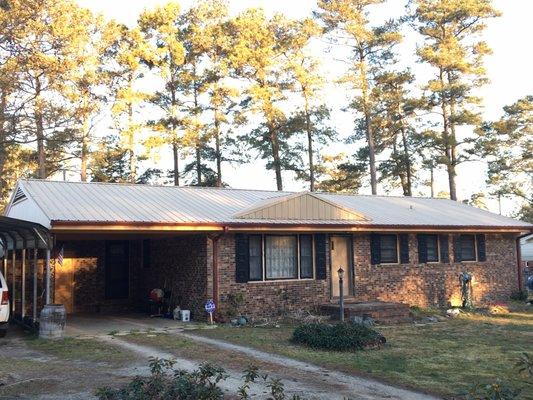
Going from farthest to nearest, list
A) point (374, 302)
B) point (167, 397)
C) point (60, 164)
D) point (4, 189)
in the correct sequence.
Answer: point (4, 189) → point (60, 164) → point (374, 302) → point (167, 397)

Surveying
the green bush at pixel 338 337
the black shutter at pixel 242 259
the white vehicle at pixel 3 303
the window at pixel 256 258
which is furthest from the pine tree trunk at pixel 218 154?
the green bush at pixel 338 337

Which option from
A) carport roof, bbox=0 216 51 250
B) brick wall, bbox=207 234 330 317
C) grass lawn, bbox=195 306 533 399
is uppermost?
carport roof, bbox=0 216 51 250

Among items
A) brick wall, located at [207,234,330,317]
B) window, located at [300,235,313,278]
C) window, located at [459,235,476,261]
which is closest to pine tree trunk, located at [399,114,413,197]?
window, located at [459,235,476,261]

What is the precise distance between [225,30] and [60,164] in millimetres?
12123

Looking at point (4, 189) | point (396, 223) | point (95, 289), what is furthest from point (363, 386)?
point (4, 189)

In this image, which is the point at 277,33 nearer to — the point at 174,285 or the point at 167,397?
the point at 174,285

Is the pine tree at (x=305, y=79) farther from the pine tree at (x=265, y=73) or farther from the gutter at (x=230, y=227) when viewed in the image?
the gutter at (x=230, y=227)

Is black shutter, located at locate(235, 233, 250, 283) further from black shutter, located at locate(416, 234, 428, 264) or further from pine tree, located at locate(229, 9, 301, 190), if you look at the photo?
pine tree, located at locate(229, 9, 301, 190)

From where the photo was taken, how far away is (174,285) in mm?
16109

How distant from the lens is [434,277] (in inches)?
738

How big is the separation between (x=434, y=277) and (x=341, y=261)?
12.6 ft

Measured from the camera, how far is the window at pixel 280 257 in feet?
50.4

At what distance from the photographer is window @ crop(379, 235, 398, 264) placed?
17.9 m

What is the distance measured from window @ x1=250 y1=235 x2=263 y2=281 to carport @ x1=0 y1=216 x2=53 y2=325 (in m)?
5.15
